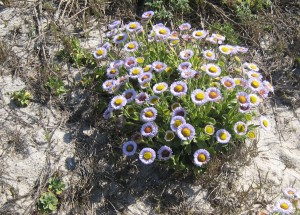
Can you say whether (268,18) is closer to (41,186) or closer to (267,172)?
(267,172)

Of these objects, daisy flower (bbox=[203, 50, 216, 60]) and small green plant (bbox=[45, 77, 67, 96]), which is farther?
small green plant (bbox=[45, 77, 67, 96])

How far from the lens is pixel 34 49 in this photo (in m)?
3.97

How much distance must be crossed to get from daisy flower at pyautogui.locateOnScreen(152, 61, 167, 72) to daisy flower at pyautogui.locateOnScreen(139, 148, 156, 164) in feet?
1.93

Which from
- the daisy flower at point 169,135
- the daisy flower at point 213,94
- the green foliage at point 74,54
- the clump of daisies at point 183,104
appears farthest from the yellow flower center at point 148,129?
the green foliage at point 74,54

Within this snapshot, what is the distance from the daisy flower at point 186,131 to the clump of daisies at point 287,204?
0.71 meters

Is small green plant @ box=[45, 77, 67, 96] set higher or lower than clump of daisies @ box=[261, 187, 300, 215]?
higher

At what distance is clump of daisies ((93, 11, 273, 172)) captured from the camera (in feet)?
9.82

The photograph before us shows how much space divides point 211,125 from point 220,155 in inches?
13.1

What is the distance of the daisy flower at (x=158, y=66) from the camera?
10.5 ft

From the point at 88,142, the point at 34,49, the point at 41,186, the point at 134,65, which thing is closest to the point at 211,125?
the point at 134,65

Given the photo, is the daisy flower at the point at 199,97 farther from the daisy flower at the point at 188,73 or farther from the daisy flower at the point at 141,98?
the daisy flower at the point at 141,98

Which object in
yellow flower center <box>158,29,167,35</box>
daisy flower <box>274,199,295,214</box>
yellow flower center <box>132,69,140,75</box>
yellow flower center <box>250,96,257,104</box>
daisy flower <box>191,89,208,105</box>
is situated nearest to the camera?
daisy flower <box>274,199,295,214</box>

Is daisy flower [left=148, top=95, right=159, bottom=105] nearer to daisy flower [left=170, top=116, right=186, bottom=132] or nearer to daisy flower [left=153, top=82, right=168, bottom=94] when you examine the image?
daisy flower [left=153, top=82, right=168, bottom=94]

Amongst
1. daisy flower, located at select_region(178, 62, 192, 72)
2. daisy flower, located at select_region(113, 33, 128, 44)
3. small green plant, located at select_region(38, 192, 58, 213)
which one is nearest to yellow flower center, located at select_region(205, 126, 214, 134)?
daisy flower, located at select_region(178, 62, 192, 72)
